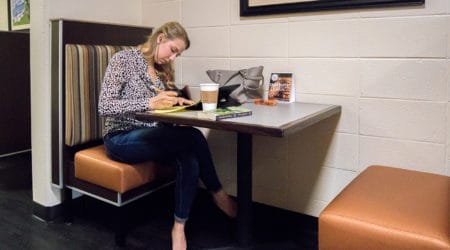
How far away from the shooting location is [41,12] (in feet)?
7.31

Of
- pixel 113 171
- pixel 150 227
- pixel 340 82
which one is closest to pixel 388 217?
pixel 340 82

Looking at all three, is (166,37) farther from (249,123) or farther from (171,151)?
(249,123)

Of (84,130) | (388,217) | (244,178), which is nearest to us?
(388,217)

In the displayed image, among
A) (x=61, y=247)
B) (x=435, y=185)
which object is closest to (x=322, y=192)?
(x=435, y=185)

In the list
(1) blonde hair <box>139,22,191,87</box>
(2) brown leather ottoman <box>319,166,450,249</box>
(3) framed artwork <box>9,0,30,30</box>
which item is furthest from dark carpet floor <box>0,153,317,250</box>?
(3) framed artwork <box>9,0,30,30</box>

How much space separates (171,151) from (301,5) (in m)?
1.03

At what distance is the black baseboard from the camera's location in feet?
7.86

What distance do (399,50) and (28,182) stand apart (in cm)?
279

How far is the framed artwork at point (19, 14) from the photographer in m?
4.07

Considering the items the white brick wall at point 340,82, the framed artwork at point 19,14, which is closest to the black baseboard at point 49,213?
the white brick wall at point 340,82

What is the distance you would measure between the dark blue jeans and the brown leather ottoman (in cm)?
74

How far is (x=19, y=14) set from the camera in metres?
4.17

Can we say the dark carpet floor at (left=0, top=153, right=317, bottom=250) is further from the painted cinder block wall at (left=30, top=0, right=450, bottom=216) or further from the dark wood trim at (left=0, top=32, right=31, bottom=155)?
the dark wood trim at (left=0, top=32, right=31, bottom=155)

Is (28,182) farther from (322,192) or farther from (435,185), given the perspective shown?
(435,185)
